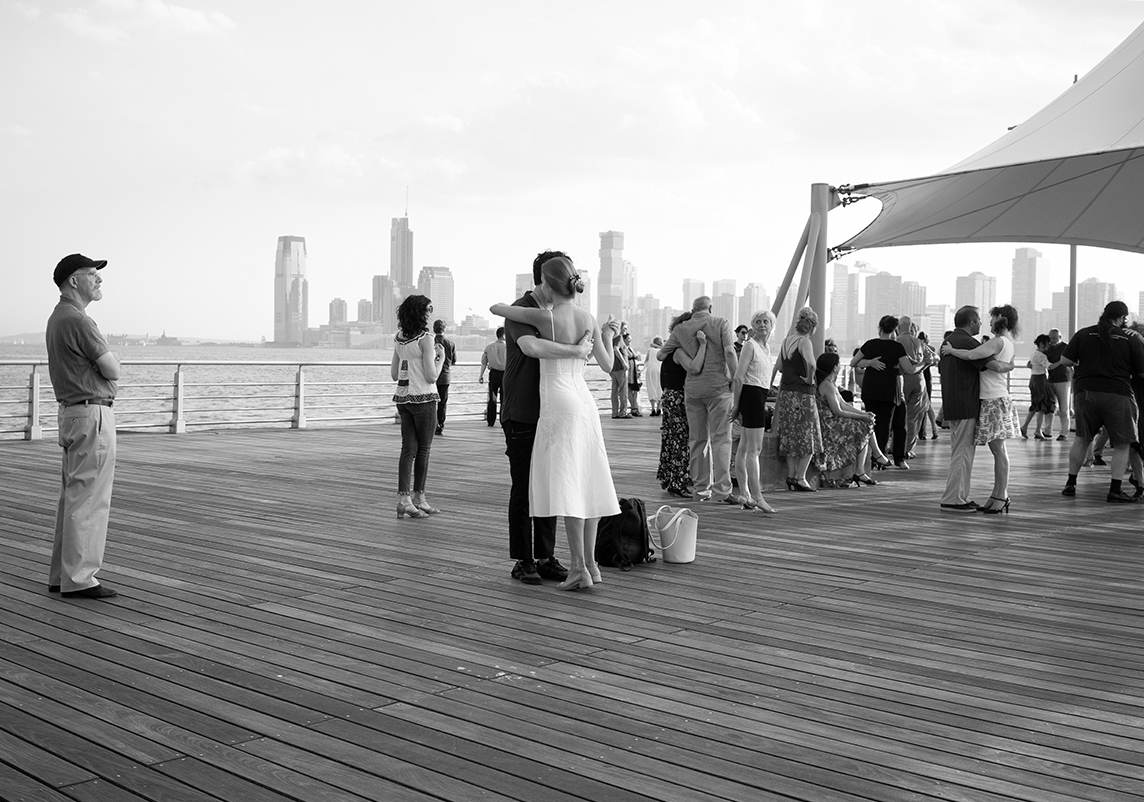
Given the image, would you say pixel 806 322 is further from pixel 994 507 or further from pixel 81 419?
pixel 81 419

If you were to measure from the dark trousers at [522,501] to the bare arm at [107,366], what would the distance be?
1.77 m

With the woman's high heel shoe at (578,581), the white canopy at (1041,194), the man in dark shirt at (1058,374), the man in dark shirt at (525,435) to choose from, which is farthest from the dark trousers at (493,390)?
the woman's high heel shoe at (578,581)

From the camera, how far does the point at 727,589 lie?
516cm

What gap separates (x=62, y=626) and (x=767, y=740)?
2815 mm

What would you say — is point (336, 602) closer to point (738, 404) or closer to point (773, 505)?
point (738, 404)

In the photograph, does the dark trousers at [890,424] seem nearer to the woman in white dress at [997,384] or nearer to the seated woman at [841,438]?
the seated woman at [841,438]

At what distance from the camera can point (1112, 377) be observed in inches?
336

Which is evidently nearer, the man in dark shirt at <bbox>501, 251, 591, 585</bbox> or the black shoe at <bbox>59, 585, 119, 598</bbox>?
the black shoe at <bbox>59, 585, 119, 598</bbox>

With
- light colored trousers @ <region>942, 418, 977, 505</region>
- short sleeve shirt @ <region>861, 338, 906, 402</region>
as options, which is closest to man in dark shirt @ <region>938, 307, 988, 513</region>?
light colored trousers @ <region>942, 418, 977, 505</region>

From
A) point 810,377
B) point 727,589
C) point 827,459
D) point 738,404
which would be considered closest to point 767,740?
point 727,589

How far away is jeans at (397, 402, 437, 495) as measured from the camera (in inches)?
285

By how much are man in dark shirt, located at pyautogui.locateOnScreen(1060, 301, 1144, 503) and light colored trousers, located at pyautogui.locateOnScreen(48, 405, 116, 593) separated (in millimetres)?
7275

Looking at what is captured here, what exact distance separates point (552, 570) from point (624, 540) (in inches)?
21.9

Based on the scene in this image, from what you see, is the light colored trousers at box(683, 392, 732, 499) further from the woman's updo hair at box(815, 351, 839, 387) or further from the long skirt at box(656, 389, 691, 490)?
the woman's updo hair at box(815, 351, 839, 387)
